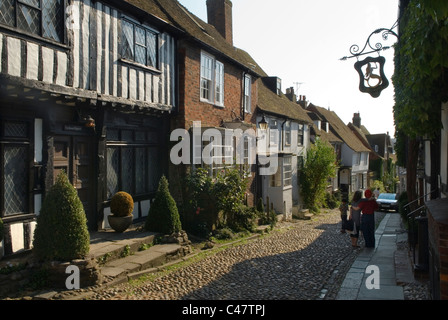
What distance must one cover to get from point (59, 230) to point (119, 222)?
2.76 m

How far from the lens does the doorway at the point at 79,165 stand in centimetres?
866

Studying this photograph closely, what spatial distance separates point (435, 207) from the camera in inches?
201

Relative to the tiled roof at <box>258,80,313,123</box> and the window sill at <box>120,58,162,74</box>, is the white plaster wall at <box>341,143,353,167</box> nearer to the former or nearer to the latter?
the tiled roof at <box>258,80,313,123</box>

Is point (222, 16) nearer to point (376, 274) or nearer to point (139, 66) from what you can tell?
point (139, 66)

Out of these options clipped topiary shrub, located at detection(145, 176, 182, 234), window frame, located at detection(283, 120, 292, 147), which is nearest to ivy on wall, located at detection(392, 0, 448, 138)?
clipped topiary shrub, located at detection(145, 176, 182, 234)

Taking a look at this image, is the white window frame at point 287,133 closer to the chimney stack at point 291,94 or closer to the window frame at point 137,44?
the chimney stack at point 291,94

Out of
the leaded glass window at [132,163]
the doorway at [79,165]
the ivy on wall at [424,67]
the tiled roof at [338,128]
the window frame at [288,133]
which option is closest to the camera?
the ivy on wall at [424,67]

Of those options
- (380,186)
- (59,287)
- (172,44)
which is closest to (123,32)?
(172,44)

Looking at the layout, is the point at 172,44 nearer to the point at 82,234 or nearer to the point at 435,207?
the point at 82,234

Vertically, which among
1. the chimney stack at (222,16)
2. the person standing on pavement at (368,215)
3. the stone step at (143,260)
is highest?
the chimney stack at (222,16)

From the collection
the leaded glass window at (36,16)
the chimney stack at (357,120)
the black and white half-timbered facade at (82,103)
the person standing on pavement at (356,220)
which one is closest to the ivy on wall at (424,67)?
the person standing on pavement at (356,220)

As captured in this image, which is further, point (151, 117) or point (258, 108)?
point (258, 108)

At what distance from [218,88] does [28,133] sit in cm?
814

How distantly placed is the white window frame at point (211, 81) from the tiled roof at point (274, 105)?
4.51 m
